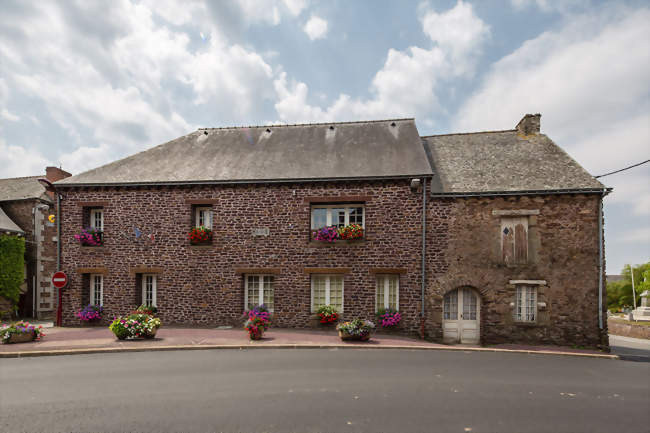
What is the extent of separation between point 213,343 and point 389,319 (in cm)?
594

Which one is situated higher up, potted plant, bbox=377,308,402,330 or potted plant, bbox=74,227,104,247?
potted plant, bbox=74,227,104,247

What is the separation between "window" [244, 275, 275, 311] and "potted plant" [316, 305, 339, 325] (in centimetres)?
198

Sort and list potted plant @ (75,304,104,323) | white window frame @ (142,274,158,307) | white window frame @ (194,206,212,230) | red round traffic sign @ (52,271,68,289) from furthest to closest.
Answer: white window frame @ (194,206,212,230), white window frame @ (142,274,158,307), potted plant @ (75,304,104,323), red round traffic sign @ (52,271,68,289)

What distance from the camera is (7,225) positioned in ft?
56.1

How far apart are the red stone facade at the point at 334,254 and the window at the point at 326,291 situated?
0.34 m

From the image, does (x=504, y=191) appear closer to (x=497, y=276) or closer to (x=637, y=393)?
(x=497, y=276)

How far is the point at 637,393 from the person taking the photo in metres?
6.27

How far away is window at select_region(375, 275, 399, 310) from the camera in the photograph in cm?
1178

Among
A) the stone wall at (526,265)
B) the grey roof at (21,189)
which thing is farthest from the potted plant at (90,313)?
the stone wall at (526,265)

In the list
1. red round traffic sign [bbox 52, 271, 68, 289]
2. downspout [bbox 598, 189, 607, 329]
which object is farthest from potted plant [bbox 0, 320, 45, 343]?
downspout [bbox 598, 189, 607, 329]

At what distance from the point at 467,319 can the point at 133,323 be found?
1120 cm

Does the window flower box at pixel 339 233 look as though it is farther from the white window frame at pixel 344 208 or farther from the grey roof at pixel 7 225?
the grey roof at pixel 7 225

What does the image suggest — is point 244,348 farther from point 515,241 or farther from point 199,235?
point 515,241

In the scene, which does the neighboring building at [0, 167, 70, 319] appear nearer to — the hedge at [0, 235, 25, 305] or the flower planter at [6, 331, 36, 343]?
the hedge at [0, 235, 25, 305]
